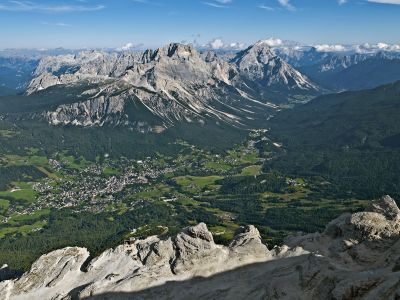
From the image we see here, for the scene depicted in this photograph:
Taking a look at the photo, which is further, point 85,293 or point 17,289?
point 17,289

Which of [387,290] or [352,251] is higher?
[387,290]

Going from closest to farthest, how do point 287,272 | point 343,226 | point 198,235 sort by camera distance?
point 287,272 → point 343,226 → point 198,235

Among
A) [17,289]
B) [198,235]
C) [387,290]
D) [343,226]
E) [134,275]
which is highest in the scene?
[387,290]

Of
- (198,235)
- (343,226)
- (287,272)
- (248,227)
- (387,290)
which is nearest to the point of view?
(387,290)

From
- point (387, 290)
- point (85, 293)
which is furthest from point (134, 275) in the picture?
point (387, 290)

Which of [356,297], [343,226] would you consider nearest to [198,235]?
[343,226]

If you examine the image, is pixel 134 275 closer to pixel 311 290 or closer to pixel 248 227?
pixel 248 227
